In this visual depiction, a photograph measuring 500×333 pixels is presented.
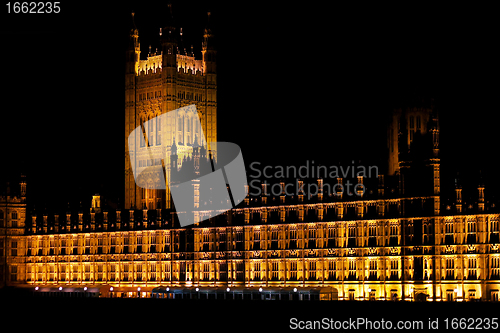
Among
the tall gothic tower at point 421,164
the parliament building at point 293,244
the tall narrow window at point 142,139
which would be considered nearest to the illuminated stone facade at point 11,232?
the parliament building at point 293,244

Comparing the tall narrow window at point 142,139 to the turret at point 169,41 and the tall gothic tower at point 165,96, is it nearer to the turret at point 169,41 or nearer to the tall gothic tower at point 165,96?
the tall gothic tower at point 165,96

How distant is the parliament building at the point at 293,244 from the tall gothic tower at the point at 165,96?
26.4 ft

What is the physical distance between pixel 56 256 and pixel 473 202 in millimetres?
42117

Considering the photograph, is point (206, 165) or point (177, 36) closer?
point (206, 165)

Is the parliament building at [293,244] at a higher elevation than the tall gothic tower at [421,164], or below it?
below

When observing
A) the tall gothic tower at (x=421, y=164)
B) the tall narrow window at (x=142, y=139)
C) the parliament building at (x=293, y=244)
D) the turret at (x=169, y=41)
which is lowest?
the parliament building at (x=293, y=244)

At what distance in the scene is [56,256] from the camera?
10862 cm

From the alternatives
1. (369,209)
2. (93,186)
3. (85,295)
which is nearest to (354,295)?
(369,209)

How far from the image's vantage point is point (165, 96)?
12781 cm

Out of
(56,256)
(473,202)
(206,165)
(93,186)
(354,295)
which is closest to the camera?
(473,202)

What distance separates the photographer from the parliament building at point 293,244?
80562mm

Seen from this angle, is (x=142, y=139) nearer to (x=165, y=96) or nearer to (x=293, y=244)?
(x=165, y=96)

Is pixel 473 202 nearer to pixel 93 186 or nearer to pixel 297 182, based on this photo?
pixel 297 182

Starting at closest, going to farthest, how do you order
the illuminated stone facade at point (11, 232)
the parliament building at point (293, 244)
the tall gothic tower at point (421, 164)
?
the parliament building at point (293, 244)
the tall gothic tower at point (421, 164)
the illuminated stone facade at point (11, 232)
